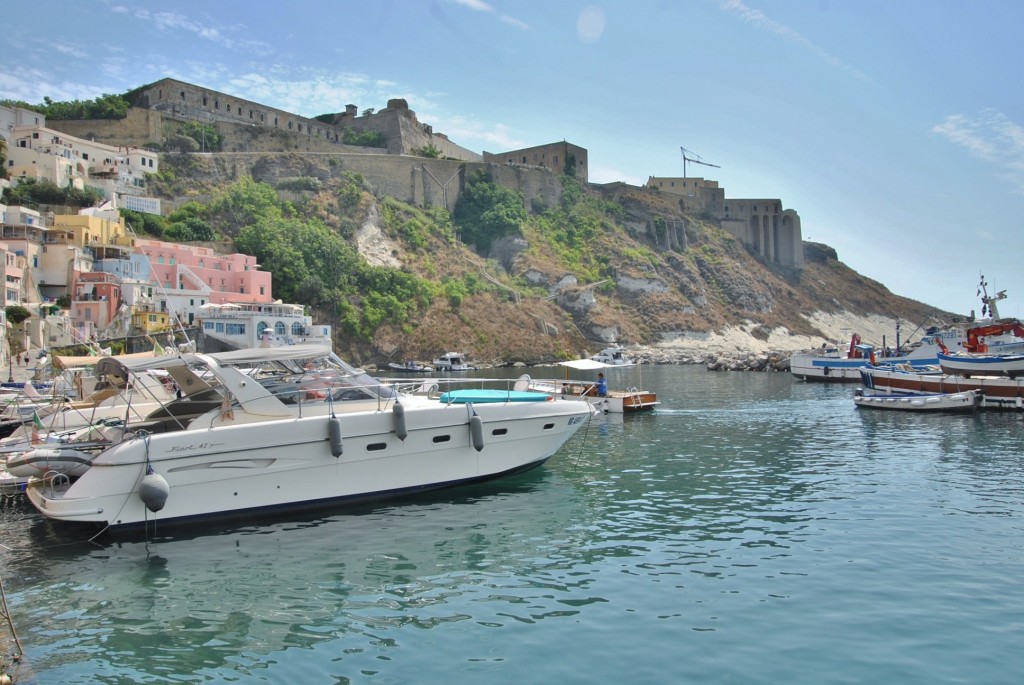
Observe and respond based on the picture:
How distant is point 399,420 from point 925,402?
28.5 m

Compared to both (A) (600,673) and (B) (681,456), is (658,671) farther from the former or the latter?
(B) (681,456)

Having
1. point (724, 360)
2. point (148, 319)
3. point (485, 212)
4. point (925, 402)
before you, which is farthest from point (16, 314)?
point (485, 212)

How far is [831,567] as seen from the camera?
37.6ft

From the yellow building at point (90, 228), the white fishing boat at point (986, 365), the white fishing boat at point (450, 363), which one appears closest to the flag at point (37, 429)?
the yellow building at point (90, 228)

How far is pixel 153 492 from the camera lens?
43.2 feet

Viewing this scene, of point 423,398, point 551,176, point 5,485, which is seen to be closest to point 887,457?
point 423,398

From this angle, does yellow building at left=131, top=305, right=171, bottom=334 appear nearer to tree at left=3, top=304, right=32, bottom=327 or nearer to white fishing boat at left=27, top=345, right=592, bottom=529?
tree at left=3, top=304, right=32, bottom=327

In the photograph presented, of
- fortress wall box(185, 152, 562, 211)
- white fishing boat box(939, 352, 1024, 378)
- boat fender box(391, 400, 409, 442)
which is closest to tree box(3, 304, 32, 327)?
fortress wall box(185, 152, 562, 211)

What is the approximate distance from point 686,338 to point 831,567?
3324 inches

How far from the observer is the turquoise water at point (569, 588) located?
834cm

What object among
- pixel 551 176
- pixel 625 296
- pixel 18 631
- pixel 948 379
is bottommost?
pixel 18 631

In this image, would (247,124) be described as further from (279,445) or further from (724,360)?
(279,445)

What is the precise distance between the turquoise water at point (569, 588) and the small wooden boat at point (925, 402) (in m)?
16.1

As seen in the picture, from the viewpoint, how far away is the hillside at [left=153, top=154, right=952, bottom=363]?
73125 mm
